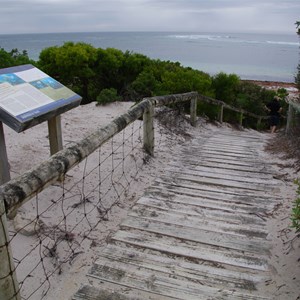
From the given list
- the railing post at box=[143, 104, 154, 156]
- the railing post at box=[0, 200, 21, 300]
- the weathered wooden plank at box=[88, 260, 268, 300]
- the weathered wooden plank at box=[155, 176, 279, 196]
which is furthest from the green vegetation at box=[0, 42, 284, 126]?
the railing post at box=[0, 200, 21, 300]

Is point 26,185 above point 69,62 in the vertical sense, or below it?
above

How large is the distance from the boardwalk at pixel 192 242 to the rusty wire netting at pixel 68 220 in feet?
0.83

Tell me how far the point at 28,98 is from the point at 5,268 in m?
2.14

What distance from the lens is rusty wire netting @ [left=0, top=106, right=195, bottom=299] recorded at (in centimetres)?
280

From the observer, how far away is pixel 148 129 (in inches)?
212

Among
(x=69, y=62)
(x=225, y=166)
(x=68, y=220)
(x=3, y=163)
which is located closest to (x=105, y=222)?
(x=68, y=220)

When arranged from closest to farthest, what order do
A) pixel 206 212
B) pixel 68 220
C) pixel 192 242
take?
pixel 192 242
pixel 68 220
pixel 206 212

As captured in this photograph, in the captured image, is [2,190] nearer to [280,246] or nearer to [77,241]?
[77,241]

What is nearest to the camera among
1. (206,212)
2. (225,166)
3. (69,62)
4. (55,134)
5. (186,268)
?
(186,268)

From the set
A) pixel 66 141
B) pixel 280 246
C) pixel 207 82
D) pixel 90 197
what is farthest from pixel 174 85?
pixel 280 246

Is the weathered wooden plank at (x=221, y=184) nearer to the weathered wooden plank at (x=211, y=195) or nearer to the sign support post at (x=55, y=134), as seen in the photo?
the weathered wooden plank at (x=211, y=195)

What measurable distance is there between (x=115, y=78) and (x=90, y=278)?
11683 millimetres

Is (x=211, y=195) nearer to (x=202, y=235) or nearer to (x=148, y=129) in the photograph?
(x=202, y=235)

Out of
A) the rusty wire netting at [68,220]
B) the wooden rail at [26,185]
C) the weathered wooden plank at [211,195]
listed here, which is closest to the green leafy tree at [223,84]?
the rusty wire netting at [68,220]
